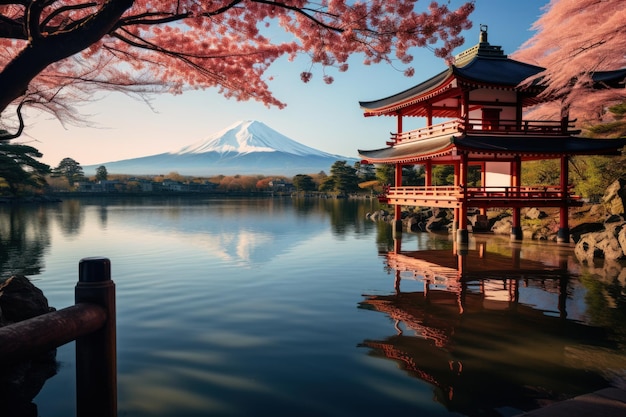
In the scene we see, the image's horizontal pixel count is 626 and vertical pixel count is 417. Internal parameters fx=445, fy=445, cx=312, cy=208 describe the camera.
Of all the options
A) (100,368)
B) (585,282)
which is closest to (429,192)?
(585,282)

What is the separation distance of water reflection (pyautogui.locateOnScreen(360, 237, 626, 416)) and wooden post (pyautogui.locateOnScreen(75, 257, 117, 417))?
321 cm

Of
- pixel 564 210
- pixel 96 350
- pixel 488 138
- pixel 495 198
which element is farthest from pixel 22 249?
pixel 564 210

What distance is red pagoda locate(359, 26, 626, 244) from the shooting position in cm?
1691

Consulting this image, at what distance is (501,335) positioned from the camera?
6.67 m

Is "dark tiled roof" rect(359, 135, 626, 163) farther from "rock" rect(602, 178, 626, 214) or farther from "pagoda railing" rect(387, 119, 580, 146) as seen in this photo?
"rock" rect(602, 178, 626, 214)

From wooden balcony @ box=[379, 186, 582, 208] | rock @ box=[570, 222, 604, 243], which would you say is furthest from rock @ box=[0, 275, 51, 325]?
rock @ box=[570, 222, 604, 243]

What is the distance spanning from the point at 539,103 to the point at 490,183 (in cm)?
408

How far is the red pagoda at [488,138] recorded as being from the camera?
1691 centimetres

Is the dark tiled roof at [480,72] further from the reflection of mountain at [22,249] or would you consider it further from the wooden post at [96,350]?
the wooden post at [96,350]

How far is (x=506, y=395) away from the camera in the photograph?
4.66 m

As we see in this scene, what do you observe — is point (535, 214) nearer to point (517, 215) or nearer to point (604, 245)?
point (517, 215)

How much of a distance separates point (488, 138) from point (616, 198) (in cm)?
541

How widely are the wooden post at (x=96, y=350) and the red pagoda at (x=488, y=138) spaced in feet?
48.2

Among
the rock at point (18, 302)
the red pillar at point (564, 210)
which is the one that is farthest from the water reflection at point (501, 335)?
the red pillar at point (564, 210)
